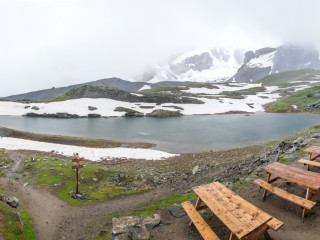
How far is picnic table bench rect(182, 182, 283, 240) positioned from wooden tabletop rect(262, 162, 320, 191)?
293 cm

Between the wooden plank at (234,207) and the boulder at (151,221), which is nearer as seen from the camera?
the wooden plank at (234,207)

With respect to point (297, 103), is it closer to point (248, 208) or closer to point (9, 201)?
point (248, 208)

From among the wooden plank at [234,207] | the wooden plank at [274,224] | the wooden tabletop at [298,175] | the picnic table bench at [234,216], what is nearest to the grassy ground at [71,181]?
the picnic table bench at [234,216]

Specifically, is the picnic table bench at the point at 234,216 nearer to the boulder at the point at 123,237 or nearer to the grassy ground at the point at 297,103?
the boulder at the point at 123,237

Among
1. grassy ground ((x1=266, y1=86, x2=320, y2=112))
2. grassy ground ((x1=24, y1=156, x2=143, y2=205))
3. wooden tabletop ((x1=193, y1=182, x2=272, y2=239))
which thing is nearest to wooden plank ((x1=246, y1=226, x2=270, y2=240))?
wooden tabletop ((x1=193, y1=182, x2=272, y2=239))

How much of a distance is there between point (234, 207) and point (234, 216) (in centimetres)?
53

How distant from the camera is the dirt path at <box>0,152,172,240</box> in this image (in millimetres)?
9781

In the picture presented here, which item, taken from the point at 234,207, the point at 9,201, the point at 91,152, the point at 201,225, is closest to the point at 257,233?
the point at 234,207

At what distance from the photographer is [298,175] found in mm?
9125

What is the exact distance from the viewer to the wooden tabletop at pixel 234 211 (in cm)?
618

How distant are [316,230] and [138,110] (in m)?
92.0

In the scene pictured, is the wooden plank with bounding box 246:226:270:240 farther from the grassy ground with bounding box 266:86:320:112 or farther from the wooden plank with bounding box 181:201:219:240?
the grassy ground with bounding box 266:86:320:112

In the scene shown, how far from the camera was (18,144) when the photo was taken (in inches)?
1248

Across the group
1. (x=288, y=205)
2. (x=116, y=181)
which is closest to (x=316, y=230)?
(x=288, y=205)
